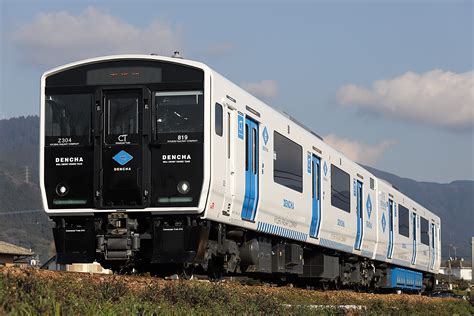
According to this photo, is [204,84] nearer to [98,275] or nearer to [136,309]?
[98,275]

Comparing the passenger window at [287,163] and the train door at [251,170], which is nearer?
the train door at [251,170]

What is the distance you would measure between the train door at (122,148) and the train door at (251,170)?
8.77 feet

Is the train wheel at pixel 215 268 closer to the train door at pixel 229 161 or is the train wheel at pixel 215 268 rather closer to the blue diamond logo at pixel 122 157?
the train door at pixel 229 161

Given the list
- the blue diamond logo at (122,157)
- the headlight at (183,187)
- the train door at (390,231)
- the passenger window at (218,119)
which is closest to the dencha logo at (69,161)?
the blue diamond logo at (122,157)

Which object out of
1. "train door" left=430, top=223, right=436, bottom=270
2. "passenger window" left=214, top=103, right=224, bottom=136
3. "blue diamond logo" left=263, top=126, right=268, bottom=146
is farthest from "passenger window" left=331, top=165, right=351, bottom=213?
"train door" left=430, top=223, right=436, bottom=270

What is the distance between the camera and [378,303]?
57.4ft

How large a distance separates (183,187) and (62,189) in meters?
2.17

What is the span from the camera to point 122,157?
1560 cm

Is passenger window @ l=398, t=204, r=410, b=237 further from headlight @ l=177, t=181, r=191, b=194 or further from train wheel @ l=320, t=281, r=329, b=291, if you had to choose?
headlight @ l=177, t=181, r=191, b=194

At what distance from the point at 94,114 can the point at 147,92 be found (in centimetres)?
102

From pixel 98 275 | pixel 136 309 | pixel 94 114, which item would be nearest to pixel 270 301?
pixel 98 275

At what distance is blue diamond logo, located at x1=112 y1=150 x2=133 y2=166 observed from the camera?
613 inches

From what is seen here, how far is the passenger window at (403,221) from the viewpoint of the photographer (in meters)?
36.1

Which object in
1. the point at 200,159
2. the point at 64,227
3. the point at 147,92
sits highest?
the point at 147,92
